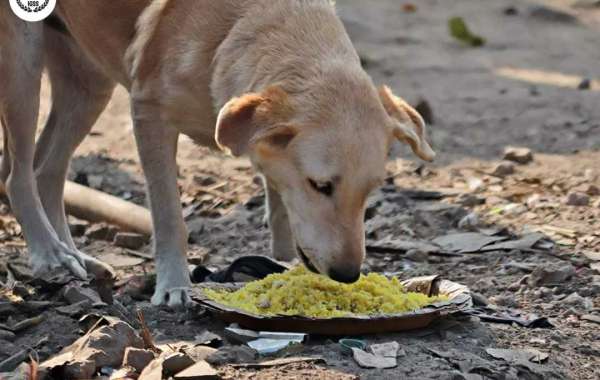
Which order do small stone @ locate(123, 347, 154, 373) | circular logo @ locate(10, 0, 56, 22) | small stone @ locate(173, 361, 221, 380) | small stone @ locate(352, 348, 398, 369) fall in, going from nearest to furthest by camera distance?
small stone @ locate(173, 361, 221, 380) < small stone @ locate(123, 347, 154, 373) < small stone @ locate(352, 348, 398, 369) < circular logo @ locate(10, 0, 56, 22)

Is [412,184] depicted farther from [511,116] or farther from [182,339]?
[182,339]

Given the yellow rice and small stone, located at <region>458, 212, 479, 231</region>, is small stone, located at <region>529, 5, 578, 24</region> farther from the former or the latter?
the yellow rice

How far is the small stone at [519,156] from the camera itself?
Answer: 9.41 metres

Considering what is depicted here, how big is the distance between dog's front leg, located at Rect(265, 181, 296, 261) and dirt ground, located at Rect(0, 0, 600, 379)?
1.36 feet

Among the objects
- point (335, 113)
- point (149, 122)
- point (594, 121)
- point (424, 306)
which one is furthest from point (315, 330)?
point (594, 121)

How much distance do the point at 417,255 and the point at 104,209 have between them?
190 cm

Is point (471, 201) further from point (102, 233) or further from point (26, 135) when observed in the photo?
point (26, 135)

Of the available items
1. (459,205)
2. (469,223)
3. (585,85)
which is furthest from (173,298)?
(585,85)

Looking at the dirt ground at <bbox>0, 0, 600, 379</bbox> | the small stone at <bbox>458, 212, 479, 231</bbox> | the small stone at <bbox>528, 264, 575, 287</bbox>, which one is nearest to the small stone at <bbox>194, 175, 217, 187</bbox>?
the dirt ground at <bbox>0, 0, 600, 379</bbox>

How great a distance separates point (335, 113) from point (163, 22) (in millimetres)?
1195

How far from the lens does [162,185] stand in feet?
21.9

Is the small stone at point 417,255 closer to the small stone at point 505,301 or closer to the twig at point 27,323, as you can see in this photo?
the small stone at point 505,301

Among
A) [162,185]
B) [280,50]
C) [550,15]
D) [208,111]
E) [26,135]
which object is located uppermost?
[280,50]

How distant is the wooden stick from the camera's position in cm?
787
